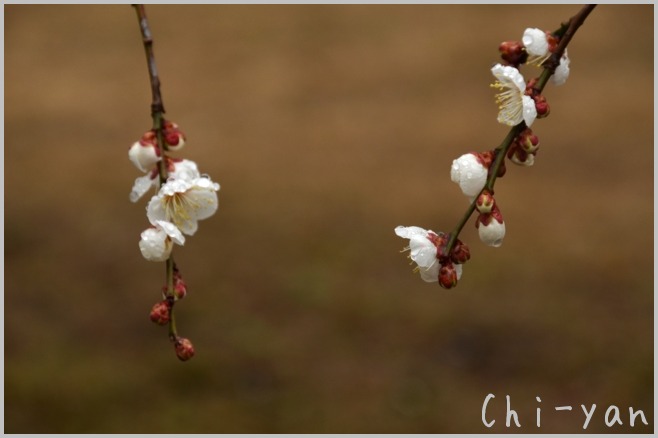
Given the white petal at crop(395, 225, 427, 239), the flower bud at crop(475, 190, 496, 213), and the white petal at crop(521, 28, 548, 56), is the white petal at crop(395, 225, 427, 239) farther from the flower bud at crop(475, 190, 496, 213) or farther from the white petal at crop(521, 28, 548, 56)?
the white petal at crop(521, 28, 548, 56)

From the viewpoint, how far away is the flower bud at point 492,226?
1.01 meters

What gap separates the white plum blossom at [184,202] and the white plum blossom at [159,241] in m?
0.02

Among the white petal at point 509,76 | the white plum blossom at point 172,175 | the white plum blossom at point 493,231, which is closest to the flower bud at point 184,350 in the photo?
the white plum blossom at point 172,175

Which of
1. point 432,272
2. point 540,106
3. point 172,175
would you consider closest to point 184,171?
point 172,175

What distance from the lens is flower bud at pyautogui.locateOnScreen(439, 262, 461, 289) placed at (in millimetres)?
998

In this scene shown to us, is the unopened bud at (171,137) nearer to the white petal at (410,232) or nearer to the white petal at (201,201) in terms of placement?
the white petal at (201,201)

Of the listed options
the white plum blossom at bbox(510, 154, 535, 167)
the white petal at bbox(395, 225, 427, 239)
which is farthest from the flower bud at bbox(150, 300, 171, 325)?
the white plum blossom at bbox(510, 154, 535, 167)

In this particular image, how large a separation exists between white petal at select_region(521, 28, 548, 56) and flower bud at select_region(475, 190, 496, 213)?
192 millimetres

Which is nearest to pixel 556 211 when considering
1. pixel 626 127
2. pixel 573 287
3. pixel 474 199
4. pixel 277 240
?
pixel 573 287

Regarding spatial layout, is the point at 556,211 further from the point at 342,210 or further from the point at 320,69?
the point at 320,69

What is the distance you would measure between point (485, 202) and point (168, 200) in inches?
16.0

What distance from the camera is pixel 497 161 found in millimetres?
1000
